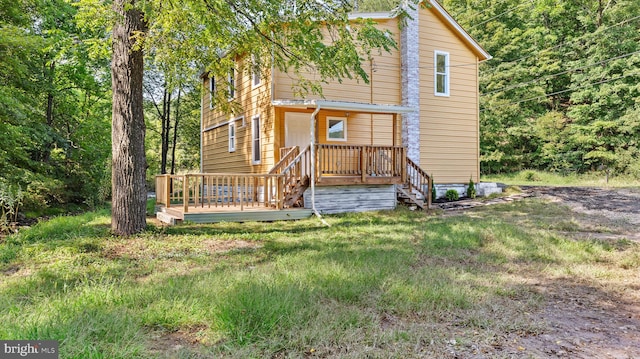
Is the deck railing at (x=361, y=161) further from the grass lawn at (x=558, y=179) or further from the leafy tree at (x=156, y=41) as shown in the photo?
the grass lawn at (x=558, y=179)

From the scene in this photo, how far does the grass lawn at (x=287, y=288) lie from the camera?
2676 millimetres

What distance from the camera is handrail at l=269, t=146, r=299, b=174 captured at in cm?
1033

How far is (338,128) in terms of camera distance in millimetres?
12320

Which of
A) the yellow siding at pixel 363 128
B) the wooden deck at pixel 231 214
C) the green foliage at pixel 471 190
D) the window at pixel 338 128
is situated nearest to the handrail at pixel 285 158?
the wooden deck at pixel 231 214

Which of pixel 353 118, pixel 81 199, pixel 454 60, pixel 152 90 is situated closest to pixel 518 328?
pixel 353 118

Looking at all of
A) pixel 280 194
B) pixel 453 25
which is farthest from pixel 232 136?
pixel 453 25

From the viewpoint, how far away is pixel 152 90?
22109 mm

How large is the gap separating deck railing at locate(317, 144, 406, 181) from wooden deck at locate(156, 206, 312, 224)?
4.32 feet

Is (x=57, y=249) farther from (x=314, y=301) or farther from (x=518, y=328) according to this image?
(x=518, y=328)

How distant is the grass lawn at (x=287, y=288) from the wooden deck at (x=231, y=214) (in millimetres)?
772

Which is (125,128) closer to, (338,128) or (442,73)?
(338,128)

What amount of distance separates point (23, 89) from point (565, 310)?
46.5 ft

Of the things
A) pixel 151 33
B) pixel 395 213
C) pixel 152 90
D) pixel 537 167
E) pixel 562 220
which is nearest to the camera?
pixel 151 33

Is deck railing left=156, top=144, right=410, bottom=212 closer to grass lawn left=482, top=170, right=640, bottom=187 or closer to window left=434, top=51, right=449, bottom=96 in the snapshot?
window left=434, top=51, right=449, bottom=96
